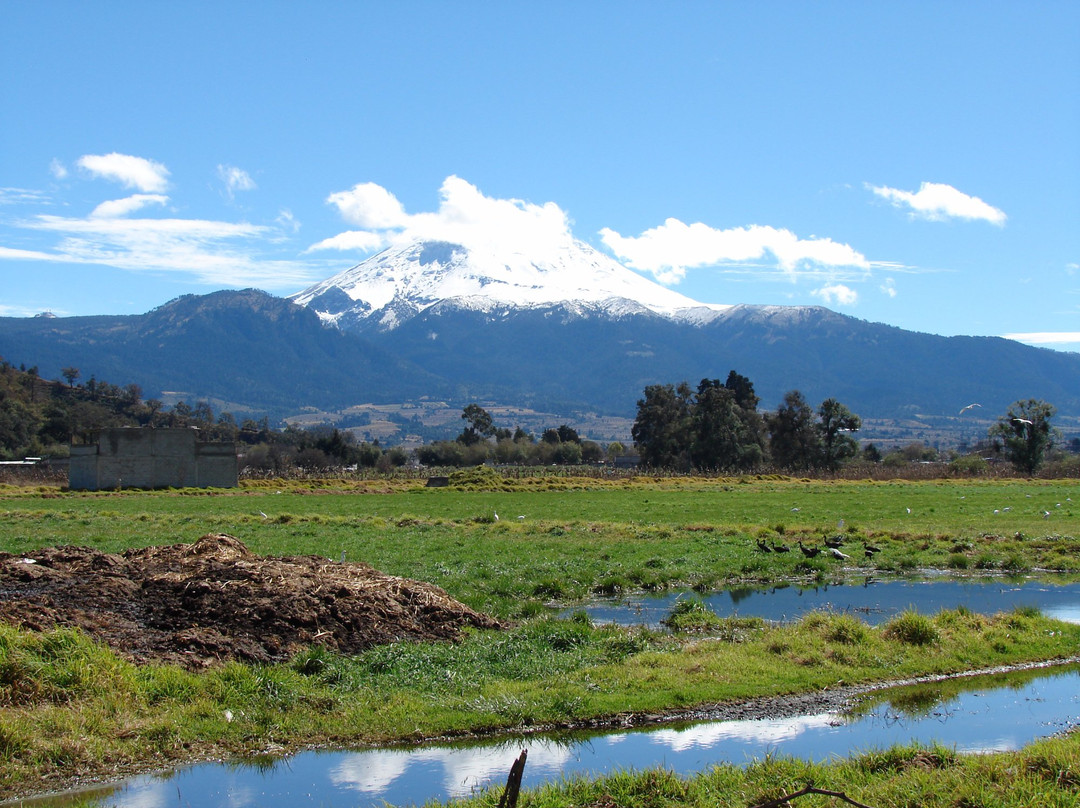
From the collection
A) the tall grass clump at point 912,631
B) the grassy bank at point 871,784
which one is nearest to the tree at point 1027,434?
the tall grass clump at point 912,631

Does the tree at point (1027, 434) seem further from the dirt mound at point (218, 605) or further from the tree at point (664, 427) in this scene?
the dirt mound at point (218, 605)

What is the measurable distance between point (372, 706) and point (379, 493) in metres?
60.5

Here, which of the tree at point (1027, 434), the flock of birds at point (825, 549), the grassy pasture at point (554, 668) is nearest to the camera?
the grassy pasture at point (554, 668)

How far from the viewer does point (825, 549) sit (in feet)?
89.0

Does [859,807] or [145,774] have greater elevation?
[859,807]

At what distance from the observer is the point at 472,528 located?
34.6 meters

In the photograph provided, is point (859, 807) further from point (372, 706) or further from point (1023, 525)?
point (1023, 525)

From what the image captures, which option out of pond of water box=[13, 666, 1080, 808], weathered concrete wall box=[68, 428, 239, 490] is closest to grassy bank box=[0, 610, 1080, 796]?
pond of water box=[13, 666, 1080, 808]

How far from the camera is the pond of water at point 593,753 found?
9383 millimetres

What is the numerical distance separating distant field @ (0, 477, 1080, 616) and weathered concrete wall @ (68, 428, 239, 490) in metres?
25.4

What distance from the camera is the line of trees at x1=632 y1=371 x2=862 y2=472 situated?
99250 millimetres

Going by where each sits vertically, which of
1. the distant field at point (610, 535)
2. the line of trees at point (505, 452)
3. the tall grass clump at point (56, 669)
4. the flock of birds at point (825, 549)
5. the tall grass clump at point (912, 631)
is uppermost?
the tall grass clump at point (56, 669)

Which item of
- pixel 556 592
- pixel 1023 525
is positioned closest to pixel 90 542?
pixel 556 592

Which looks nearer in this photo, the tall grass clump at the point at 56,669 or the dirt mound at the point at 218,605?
the tall grass clump at the point at 56,669
